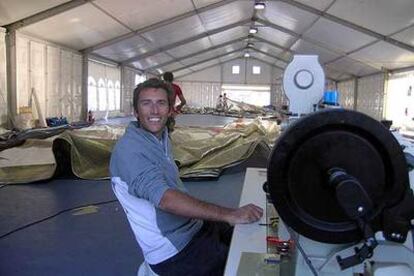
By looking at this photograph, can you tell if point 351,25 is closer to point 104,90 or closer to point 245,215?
point 104,90

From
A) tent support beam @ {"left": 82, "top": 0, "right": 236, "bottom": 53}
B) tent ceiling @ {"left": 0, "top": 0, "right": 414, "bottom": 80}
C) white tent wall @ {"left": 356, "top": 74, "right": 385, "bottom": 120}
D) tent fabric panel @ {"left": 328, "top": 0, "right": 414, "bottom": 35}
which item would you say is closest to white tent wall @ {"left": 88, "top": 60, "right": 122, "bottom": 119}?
tent ceiling @ {"left": 0, "top": 0, "right": 414, "bottom": 80}

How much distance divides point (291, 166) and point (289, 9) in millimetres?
11188

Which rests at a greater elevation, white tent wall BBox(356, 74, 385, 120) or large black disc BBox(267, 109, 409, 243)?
white tent wall BBox(356, 74, 385, 120)

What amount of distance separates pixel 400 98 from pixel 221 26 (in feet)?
21.8

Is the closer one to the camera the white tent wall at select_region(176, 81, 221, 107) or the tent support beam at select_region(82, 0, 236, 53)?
the tent support beam at select_region(82, 0, 236, 53)

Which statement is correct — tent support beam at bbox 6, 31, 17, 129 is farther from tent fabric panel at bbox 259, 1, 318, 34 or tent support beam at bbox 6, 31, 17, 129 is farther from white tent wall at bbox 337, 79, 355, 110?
white tent wall at bbox 337, 79, 355, 110

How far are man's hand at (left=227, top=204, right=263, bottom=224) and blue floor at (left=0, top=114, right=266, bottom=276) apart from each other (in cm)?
118

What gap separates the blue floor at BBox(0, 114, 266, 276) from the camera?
2373 mm

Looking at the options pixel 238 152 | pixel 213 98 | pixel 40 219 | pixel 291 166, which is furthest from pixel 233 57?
pixel 291 166

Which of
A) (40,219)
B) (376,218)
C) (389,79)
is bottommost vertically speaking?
(40,219)

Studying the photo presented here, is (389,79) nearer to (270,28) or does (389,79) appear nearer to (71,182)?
(270,28)

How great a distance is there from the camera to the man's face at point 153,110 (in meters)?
1.51

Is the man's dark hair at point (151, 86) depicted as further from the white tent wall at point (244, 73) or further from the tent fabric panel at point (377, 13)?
the white tent wall at point (244, 73)

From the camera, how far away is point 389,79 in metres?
14.6
